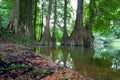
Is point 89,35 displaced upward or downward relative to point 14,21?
downward

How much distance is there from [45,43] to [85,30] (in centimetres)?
347

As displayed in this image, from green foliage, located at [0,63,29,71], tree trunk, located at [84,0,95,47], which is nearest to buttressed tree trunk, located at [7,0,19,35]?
tree trunk, located at [84,0,95,47]

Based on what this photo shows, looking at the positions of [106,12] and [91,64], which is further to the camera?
[106,12]

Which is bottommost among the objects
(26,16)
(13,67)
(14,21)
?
(13,67)

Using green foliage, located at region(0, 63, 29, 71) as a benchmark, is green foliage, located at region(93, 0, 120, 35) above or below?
above

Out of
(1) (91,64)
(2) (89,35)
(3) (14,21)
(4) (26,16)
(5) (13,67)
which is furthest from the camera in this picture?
(2) (89,35)

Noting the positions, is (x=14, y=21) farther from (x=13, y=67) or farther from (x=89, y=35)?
(x=13, y=67)

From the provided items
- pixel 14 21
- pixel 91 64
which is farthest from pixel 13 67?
pixel 14 21

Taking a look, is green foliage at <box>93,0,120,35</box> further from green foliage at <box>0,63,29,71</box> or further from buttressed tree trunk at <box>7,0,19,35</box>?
green foliage at <box>0,63,29,71</box>

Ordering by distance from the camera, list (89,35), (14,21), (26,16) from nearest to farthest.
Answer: (14,21) → (26,16) → (89,35)

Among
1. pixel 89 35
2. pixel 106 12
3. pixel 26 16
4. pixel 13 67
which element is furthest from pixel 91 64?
pixel 106 12

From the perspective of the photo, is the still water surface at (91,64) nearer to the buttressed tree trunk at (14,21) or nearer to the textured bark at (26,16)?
the buttressed tree trunk at (14,21)

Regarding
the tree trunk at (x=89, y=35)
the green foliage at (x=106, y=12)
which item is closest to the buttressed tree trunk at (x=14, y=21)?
the tree trunk at (x=89, y=35)

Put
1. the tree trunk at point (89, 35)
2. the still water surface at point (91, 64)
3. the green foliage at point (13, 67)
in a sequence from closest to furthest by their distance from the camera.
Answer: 1. the green foliage at point (13, 67)
2. the still water surface at point (91, 64)
3. the tree trunk at point (89, 35)
